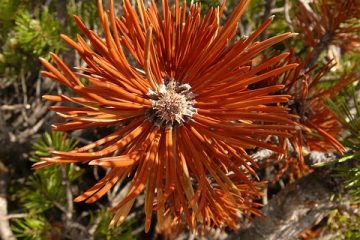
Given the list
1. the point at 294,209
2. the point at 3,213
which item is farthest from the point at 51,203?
the point at 294,209

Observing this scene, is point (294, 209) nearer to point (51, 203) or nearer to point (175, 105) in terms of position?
point (175, 105)

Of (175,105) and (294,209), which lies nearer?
(175,105)

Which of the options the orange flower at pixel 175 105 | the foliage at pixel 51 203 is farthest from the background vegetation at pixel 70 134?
the orange flower at pixel 175 105

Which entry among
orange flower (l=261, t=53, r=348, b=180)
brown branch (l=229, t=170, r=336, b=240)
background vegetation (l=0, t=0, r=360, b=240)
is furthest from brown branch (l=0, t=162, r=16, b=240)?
orange flower (l=261, t=53, r=348, b=180)

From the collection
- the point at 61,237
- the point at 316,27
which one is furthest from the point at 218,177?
the point at 61,237

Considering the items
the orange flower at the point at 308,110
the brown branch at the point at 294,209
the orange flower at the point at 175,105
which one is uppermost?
the orange flower at the point at 175,105

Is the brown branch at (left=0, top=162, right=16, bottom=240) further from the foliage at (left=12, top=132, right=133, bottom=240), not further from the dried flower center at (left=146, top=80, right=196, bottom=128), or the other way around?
the dried flower center at (left=146, top=80, right=196, bottom=128)

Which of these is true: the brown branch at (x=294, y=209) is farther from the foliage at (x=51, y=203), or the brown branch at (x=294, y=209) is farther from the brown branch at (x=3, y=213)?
the brown branch at (x=3, y=213)
